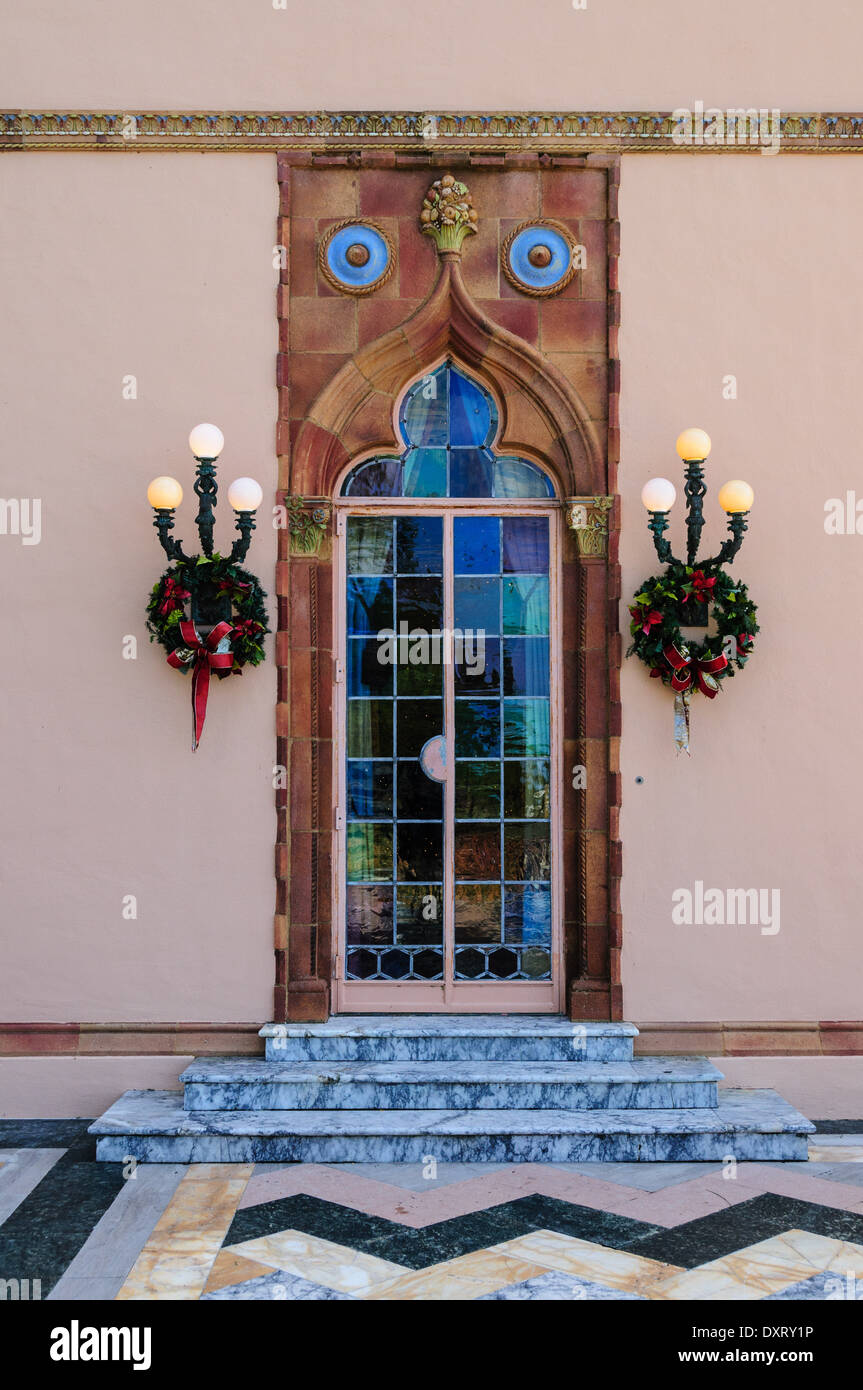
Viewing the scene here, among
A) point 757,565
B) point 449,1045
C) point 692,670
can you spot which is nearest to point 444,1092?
point 449,1045

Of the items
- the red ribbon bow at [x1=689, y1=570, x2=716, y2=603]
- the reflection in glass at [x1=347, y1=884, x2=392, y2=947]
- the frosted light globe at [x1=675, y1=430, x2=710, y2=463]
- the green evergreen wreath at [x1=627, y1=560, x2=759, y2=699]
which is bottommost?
the reflection in glass at [x1=347, y1=884, x2=392, y2=947]

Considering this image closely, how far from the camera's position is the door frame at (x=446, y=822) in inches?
220

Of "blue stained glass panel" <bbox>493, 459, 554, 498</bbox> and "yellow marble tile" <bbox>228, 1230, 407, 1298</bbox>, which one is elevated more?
"blue stained glass panel" <bbox>493, 459, 554, 498</bbox>

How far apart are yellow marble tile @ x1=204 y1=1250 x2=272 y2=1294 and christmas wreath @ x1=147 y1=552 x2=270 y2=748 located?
235 cm

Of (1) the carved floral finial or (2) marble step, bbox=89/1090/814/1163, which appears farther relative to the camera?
(1) the carved floral finial

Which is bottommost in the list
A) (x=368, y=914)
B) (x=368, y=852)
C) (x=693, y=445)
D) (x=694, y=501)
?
(x=368, y=914)

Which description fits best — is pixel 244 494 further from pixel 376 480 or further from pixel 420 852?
pixel 420 852

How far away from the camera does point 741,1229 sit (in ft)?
13.5

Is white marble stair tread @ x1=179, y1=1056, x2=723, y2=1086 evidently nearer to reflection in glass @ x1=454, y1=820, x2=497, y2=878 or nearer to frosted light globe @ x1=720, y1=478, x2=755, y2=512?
reflection in glass @ x1=454, y1=820, x2=497, y2=878

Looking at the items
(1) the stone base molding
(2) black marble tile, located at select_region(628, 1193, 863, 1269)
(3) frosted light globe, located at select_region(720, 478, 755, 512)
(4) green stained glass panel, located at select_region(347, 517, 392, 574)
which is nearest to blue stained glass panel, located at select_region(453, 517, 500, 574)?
(4) green stained glass panel, located at select_region(347, 517, 392, 574)

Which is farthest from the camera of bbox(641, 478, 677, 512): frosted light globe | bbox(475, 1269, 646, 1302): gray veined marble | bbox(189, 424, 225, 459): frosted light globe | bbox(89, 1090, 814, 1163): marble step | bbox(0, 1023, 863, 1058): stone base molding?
bbox(0, 1023, 863, 1058): stone base molding

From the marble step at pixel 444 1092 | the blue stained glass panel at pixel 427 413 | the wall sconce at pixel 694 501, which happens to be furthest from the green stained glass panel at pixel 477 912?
the blue stained glass panel at pixel 427 413

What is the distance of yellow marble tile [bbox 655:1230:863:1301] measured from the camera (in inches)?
144

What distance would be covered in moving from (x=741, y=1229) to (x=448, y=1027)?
1635 millimetres
